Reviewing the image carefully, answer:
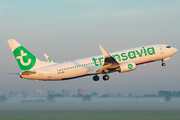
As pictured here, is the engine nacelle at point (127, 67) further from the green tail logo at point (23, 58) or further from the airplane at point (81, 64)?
the green tail logo at point (23, 58)

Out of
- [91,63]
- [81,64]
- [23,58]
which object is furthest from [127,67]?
[23,58]

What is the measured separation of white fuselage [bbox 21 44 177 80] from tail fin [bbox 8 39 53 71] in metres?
1.89

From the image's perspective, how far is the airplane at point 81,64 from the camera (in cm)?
5628

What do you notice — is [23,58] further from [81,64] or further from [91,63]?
[91,63]

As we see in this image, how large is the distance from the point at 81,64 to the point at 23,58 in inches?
447

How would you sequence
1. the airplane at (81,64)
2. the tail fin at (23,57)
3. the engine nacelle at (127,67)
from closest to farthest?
1. the airplane at (81,64)
2. the tail fin at (23,57)
3. the engine nacelle at (127,67)

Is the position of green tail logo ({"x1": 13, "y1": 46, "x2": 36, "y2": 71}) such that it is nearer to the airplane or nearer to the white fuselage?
the airplane

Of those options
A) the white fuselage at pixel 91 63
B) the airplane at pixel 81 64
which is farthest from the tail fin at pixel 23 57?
the white fuselage at pixel 91 63

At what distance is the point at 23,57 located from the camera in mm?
56969

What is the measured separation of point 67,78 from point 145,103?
420 feet

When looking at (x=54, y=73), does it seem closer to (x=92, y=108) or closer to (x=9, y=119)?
(x=9, y=119)

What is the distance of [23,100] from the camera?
146000 mm

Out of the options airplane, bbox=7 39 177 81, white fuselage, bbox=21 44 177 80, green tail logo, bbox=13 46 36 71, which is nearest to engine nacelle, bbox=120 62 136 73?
airplane, bbox=7 39 177 81

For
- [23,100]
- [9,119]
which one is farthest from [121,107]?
[9,119]
